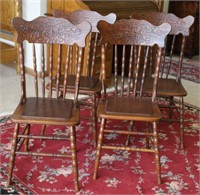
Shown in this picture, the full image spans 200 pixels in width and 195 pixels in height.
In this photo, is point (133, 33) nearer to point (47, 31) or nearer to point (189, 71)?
point (47, 31)

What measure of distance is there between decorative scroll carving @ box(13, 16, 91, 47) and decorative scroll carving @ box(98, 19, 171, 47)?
21cm

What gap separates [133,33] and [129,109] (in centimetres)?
47

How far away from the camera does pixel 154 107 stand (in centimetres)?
212

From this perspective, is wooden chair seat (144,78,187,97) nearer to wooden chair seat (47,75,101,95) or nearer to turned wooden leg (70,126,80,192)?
wooden chair seat (47,75,101,95)

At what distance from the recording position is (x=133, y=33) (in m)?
2.12

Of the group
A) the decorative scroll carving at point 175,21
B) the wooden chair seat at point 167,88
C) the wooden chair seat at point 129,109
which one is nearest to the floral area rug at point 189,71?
the wooden chair seat at point 167,88

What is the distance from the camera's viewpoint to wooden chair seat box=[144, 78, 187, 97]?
2.47 meters

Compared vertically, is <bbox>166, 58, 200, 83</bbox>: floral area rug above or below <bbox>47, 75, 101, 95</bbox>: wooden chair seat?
below

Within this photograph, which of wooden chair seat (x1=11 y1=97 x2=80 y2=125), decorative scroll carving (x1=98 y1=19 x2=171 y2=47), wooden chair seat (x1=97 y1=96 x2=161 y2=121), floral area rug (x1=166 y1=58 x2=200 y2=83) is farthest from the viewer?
floral area rug (x1=166 y1=58 x2=200 y2=83)

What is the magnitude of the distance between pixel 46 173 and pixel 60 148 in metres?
0.33

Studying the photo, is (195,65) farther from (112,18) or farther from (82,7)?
(112,18)

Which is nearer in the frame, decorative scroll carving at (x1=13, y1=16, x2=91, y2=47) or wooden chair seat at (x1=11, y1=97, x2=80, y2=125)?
wooden chair seat at (x1=11, y1=97, x2=80, y2=125)

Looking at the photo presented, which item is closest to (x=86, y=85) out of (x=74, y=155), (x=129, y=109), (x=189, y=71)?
(x=129, y=109)

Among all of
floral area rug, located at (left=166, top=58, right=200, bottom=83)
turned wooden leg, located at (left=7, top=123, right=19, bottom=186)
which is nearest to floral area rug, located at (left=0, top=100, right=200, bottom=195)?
turned wooden leg, located at (left=7, top=123, right=19, bottom=186)
